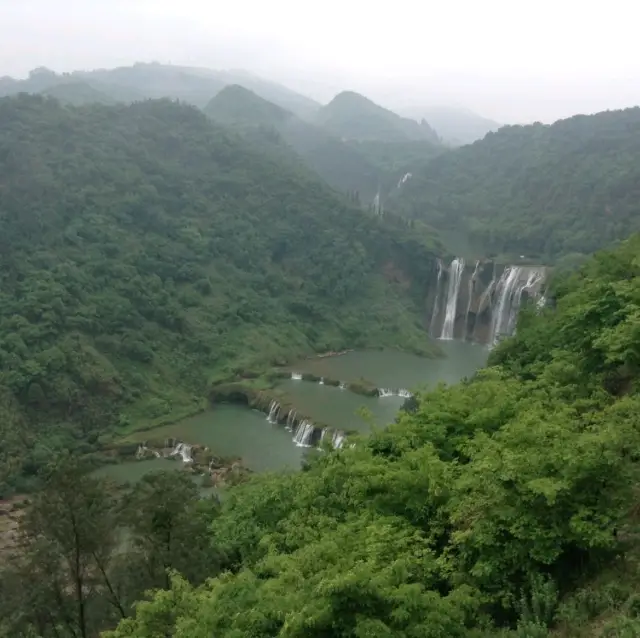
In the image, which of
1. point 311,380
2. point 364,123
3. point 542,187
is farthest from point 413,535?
point 364,123

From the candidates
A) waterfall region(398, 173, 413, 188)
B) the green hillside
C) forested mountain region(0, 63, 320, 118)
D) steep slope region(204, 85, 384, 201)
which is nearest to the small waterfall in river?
steep slope region(204, 85, 384, 201)

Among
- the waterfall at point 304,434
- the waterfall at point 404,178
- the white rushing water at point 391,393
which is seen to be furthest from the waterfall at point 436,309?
the waterfall at point 404,178

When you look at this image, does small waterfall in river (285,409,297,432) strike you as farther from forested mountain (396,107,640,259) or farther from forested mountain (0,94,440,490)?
forested mountain (396,107,640,259)

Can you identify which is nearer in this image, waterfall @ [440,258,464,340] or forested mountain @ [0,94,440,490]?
forested mountain @ [0,94,440,490]

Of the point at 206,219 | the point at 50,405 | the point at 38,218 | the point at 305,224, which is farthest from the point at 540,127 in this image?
the point at 50,405

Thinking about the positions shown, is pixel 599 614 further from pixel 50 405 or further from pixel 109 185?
pixel 109 185

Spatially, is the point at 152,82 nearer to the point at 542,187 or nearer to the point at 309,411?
the point at 542,187
